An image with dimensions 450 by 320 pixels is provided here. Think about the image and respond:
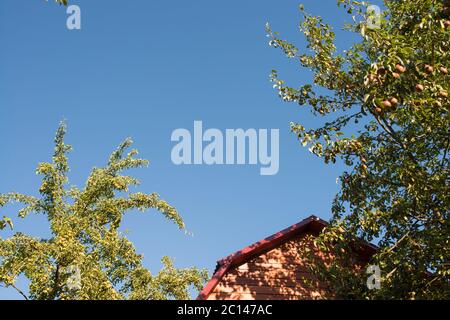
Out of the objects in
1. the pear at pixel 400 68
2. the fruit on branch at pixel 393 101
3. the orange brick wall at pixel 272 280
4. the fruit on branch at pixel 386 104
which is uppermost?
the pear at pixel 400 68

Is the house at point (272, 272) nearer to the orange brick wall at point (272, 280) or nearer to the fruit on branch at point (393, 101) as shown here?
the orange brick wall at point (272, 280)

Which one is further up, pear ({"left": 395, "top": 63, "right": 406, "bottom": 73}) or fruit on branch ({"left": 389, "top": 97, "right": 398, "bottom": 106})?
pear ({"left": 395, "top": 63, "right": 406, "bottom": 73})

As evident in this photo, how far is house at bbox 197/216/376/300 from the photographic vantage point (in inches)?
563

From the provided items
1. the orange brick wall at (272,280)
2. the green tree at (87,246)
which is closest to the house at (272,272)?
the orange brick wall at (272,280)

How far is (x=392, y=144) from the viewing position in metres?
12.9

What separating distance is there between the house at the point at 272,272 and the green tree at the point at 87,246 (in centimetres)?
460

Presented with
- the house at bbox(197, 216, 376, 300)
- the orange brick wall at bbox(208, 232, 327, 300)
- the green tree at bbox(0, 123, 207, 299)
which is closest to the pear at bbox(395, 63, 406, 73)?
the house at bbox(197, 216, 376, 300)

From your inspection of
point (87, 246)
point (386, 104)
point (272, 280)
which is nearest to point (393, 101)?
point (386, 104)

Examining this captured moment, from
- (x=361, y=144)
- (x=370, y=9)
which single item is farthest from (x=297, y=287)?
(x=370, y=9)

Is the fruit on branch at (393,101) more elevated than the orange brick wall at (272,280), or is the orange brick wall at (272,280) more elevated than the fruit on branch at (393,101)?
the fruit on branch at (393,101)

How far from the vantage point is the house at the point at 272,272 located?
563 inches

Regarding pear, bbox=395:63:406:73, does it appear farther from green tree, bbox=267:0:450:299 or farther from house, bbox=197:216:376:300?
house, bbox=197:216:376:300

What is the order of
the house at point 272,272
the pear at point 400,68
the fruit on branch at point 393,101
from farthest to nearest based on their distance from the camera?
the house at point 272,272 → the fruit on branch at point 393,101 → the pear at point 400,68

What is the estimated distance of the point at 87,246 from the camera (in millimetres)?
18875
